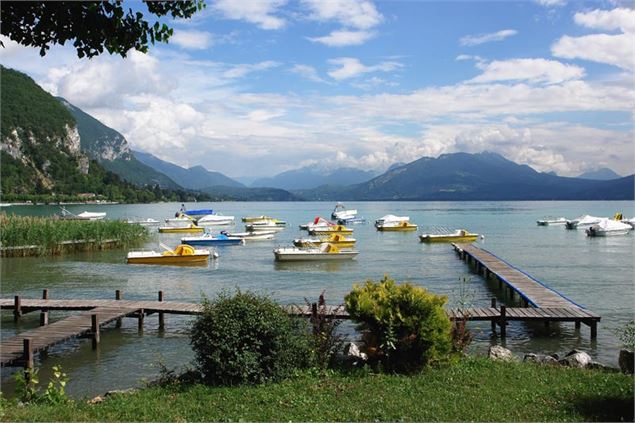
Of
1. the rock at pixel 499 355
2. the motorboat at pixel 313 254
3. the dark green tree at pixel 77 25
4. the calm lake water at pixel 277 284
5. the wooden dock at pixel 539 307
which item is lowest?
the calm lake water at pixel 277 284

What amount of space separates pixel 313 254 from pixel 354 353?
2931 cm

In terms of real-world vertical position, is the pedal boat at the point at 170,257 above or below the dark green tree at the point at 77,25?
below

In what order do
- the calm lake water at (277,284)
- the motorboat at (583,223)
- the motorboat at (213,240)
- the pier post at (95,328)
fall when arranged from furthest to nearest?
the motorboat at (583,223)
the motorboat at (213,240)
the pier post at (95,328)
the calm lake water at (277,284)

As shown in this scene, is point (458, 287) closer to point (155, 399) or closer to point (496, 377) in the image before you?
point (496, 377)

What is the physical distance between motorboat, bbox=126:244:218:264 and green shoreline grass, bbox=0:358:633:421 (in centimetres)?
3098

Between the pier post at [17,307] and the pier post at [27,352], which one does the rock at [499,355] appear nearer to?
the pier post at [27,352]

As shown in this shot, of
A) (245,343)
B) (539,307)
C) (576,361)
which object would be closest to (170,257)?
(539,307)

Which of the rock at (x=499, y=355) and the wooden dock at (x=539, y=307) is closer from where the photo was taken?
the rock at (x=499, y=355)

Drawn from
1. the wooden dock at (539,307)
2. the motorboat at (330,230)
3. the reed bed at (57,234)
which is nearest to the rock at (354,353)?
the wooden dock at (539,307)

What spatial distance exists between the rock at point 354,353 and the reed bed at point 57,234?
35.8 metres

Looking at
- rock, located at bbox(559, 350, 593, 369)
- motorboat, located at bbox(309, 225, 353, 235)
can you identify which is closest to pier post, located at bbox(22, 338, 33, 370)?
rock, located at bbox(559, 350, 593, 369)

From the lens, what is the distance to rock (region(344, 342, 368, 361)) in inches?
455

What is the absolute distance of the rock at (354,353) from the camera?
11.6m

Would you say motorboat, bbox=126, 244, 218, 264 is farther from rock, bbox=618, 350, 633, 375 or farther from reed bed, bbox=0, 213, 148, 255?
rock, bbox=618, 350, 633, 375
